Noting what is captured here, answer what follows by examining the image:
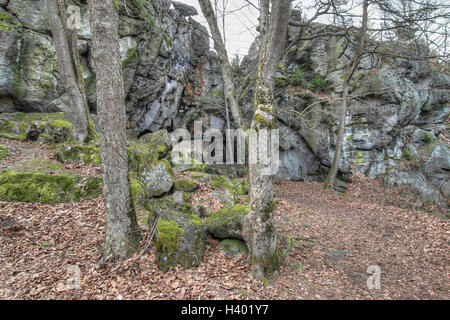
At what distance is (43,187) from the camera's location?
5.18 m

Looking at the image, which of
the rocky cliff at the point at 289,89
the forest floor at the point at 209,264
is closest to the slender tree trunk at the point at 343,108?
the rocky cliff at the point at 289,89

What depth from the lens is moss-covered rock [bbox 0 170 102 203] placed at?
4934mm

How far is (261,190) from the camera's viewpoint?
387cm

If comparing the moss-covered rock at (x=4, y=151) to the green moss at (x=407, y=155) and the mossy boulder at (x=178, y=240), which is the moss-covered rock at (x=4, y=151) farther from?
the green moss at (x=407, y=155)

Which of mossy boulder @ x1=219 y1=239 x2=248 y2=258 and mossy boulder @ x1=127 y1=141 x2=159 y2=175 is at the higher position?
mossy boulder @ x1=127 y1=141 x2=159 y2=175

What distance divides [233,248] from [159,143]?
20.5 feet

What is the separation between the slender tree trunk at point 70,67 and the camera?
23.3ft

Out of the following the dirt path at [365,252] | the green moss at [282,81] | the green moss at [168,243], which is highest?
the green moss at [282,81]

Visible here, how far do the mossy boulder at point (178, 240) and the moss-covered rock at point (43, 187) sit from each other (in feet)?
7.74

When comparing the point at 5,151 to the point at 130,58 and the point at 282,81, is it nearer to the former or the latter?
the point at 130,58

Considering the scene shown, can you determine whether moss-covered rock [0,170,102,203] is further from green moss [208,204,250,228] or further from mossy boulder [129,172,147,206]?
green moss [208,204,250,228]

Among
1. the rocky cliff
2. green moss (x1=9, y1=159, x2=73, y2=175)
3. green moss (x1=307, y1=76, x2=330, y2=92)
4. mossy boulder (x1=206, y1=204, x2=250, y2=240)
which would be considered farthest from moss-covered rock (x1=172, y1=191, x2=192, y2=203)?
green moss (x1=307, y1=76, x2=330, y2=92)

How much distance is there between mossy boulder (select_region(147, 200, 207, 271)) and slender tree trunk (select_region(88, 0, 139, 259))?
55 cm
